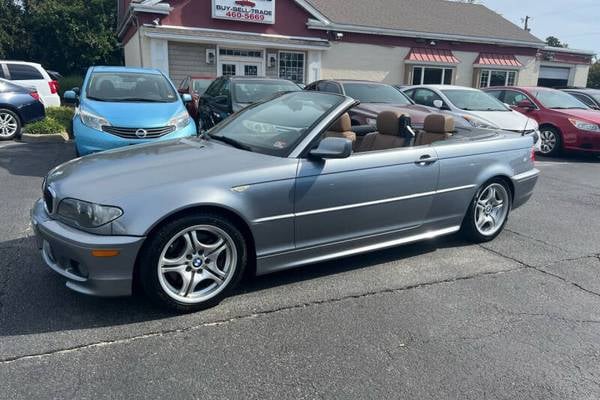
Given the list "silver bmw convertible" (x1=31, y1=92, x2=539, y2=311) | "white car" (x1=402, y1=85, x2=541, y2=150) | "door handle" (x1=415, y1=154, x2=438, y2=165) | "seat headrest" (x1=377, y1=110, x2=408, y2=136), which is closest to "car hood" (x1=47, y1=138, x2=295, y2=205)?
"silver bmw convertible" (x1=31, y1=92, x2=539, y2=311)

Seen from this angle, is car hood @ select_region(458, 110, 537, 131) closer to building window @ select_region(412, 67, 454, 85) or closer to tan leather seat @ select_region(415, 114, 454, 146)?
tan leather seat @ select_region(415, 114, 454, 146)

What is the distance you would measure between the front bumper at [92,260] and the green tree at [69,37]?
965 inches

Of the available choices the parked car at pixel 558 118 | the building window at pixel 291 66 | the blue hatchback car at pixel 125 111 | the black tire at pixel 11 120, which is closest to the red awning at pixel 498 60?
the building window at pixel 291 66

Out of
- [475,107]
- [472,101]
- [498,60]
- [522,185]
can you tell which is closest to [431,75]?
[498,60]

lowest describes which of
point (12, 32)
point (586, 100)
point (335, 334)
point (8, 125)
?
point (335, 334)

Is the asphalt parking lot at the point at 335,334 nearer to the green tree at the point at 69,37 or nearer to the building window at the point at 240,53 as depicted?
the building window at the point at 240,53

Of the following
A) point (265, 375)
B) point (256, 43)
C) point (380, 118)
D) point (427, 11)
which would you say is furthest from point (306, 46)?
point (265, 375)

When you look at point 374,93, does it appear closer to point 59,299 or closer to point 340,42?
point 59,299

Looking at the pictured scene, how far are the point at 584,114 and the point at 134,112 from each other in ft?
32.2

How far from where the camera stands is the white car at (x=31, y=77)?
38.2ft

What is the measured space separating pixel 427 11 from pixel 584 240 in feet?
66.2

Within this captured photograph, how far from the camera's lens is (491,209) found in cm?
486

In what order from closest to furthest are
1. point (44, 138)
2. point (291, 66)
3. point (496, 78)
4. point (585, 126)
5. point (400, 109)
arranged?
point (400, 109)
point (44, 138)
point (585, 126)
point (291, 66)
point (496, 78)

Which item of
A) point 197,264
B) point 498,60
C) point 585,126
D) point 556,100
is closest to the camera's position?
point 197,264
